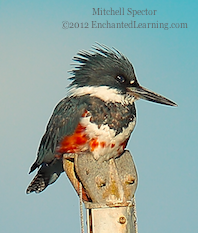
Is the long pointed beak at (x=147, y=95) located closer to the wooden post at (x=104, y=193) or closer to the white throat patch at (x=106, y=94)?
the white throat patch at (x=106, y=94)

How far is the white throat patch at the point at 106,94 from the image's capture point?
15.0 feet

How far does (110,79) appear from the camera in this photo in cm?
469

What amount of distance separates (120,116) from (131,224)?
1.14 metres

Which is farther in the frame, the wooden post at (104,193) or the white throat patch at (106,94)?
the white throat patch at (106,94)

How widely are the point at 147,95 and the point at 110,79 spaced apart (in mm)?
441

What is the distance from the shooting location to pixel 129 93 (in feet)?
15.5

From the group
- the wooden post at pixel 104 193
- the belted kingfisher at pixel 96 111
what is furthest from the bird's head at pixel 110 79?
the wooden post at pixel 104 193

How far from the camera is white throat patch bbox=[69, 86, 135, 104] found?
459 centimetres

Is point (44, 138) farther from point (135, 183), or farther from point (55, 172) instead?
point (135, 183)

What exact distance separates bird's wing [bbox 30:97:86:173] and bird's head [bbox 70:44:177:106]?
0.66 feet

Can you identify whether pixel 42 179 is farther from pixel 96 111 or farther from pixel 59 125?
pixel 96 111

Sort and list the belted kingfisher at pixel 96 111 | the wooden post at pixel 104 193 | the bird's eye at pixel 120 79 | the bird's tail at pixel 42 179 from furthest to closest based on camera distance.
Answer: the bird's tail at pixel 42 179 → the bird's eye at pixel 120 79 → the belted kingfisher at pixel 96 111 → the wooden post at pixel 104 193

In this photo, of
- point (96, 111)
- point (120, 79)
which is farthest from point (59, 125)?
point (120, 79)

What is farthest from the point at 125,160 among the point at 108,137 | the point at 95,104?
the point at 95,104
